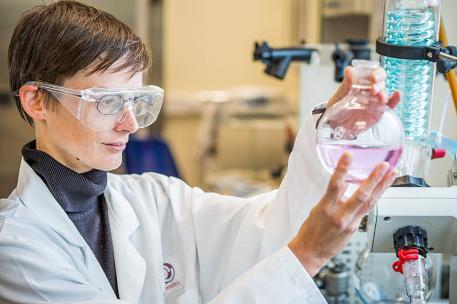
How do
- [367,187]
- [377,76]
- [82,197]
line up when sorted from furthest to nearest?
[82,197] → [377,76] → [367,187]

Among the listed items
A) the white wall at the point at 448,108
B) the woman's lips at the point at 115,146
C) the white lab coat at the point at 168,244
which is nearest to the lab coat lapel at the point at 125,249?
the white lab coat at the point at 168,244

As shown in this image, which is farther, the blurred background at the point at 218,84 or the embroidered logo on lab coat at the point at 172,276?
the blurred background at the point at 218,84

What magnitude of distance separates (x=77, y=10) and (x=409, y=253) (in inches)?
33.8

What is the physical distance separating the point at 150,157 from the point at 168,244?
2.04 metres

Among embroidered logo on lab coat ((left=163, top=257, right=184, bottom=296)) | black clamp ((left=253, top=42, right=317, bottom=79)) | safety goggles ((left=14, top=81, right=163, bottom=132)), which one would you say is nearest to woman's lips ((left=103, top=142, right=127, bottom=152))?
safety goggles ((left=14, top=81, right=163, bottom=132))

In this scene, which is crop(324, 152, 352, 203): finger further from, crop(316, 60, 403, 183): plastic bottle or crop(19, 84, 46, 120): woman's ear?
crop(19, 84, 46, 120): woman's ear

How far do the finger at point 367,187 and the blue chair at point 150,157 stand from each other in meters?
2.69

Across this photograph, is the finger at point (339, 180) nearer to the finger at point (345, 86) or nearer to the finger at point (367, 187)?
the finger at point (367, 187)

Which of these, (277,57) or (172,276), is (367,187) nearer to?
(172,276)

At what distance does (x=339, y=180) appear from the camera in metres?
1.05

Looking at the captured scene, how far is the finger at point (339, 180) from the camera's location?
103 centimetres

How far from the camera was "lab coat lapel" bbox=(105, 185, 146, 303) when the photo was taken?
60.9 inches

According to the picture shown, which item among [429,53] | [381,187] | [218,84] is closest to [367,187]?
[381,187]

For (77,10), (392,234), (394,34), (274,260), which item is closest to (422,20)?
(394,34)
